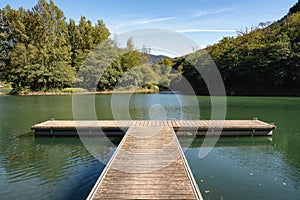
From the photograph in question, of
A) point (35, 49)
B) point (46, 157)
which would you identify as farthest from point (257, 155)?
point (35, 49)

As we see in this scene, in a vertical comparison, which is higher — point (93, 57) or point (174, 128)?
point (93, 57)

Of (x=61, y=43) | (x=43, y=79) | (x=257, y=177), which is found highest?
(x=61, y=43)

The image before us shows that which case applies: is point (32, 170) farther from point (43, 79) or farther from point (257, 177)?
point (43, 79)

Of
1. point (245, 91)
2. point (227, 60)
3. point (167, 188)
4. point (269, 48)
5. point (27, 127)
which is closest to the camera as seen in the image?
point (167, 188)

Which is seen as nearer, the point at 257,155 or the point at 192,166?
the point at 192,166

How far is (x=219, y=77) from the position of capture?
1874 inches

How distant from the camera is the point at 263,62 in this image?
38.1 meters

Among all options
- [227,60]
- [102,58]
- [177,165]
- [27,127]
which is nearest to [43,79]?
[102,58]

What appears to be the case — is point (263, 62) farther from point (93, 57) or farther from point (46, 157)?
point (46, 157)

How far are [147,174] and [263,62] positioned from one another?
38.2 metres

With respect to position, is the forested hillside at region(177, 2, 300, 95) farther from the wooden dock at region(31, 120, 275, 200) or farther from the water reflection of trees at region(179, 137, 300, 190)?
the water reflection of trees at region(179, 137, 300, 190)

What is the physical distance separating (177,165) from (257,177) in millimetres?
2201

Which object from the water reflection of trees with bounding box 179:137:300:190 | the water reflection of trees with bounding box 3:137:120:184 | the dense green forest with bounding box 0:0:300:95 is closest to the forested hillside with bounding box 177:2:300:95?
the dense green forest with bounding box 0:0:300:95

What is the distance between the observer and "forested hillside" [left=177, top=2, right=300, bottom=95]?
3622 cm
